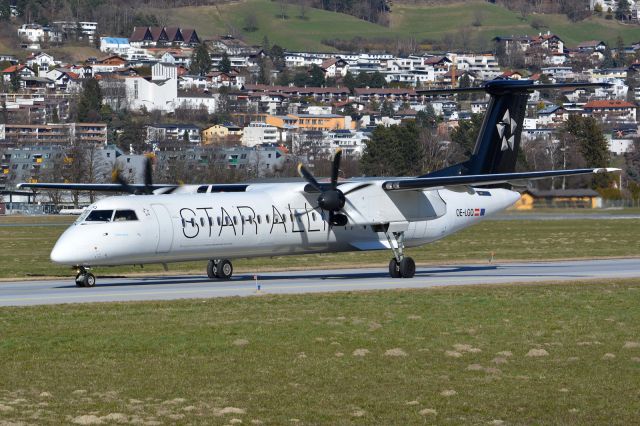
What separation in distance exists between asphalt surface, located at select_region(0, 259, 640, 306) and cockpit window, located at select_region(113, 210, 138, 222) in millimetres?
1787

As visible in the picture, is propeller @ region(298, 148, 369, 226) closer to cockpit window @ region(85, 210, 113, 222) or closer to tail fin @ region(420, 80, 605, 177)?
tail fin @ region(420, 80, 605, 177)

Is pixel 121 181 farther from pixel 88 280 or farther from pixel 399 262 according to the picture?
pixel 399 262

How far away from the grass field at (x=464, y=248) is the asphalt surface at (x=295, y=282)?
4.16 m

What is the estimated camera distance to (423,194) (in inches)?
1581

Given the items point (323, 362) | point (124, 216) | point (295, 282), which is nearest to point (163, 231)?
point (124, 216)

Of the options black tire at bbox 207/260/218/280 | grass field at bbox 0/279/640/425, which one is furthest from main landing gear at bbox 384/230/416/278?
grass field at bbox 0/279/640/425

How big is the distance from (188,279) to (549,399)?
67.8 feet

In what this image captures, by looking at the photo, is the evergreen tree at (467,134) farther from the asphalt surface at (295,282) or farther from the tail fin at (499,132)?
the asphalt surface at (295,282)

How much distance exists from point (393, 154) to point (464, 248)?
6622 centimetres

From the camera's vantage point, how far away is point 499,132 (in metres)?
43.1

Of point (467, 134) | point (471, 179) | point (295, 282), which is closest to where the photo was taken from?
point (295, 282)

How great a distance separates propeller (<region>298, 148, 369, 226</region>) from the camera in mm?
37219

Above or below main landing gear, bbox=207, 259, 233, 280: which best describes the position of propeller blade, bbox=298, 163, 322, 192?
above

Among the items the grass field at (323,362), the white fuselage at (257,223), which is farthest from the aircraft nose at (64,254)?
the grass field at (323,362)
